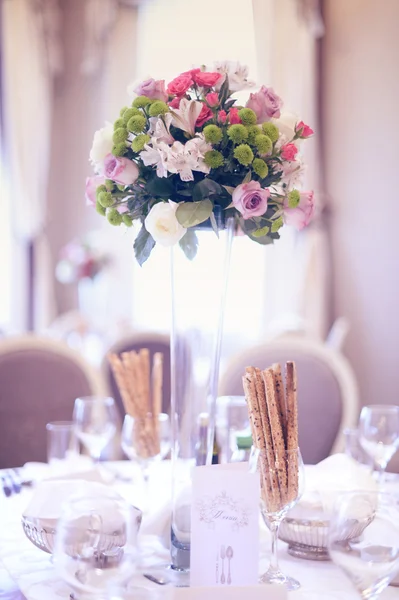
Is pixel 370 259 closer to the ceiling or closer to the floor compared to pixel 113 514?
closer to the ceiling

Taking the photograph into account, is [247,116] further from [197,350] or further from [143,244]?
[197,350]

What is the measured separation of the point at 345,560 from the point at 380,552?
4 cm

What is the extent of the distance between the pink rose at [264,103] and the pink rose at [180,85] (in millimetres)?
92

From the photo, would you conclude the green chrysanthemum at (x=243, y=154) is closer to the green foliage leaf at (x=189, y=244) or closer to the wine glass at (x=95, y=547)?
the green foliage leaf at (x=189, y=244)

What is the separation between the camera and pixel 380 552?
31.4 inches

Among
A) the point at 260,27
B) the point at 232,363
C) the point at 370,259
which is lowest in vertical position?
the point at 232,363

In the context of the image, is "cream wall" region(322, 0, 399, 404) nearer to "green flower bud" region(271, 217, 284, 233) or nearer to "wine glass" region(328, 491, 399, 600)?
"green flower bud" region(271, 217, 284, 233)

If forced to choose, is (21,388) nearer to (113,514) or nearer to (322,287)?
(113,514)

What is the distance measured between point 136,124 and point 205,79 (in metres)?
0.12

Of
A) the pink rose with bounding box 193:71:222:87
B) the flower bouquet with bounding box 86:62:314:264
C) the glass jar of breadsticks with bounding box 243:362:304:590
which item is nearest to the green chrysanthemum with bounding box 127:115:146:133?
the flower bouquet with bounding box 86:62:314:264

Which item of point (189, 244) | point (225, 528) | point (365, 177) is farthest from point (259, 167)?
point (365, 177)

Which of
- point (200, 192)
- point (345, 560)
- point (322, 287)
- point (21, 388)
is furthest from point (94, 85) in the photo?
point (345, 560)

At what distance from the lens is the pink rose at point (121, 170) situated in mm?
1038

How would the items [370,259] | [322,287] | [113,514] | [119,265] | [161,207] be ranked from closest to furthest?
1. [113,514]
2. [161,207]
3. [370,259]
4. [322,287]
5. [119,265]
